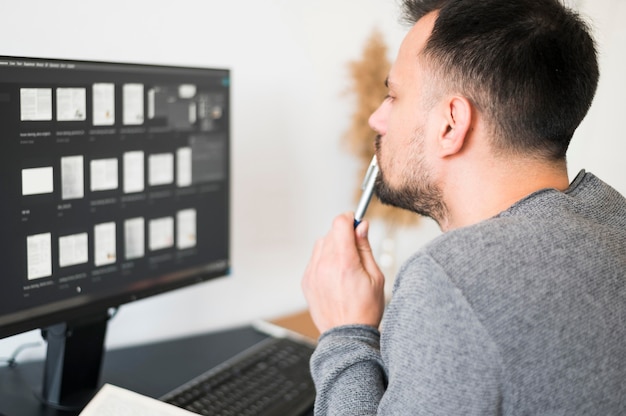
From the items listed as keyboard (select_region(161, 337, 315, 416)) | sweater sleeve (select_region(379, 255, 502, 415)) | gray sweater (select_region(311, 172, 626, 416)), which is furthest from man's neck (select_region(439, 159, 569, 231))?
keyboard (select_region(161, 337, 315, 416))

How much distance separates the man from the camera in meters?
0.73

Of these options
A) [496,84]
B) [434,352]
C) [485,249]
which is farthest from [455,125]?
[434,352]

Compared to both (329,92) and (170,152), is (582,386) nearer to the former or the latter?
(170,152)

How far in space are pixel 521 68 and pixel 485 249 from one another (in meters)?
0.30

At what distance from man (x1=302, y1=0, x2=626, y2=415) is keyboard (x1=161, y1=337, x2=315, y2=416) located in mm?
206

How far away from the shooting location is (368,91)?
1.71 m

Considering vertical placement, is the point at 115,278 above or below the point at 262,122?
below

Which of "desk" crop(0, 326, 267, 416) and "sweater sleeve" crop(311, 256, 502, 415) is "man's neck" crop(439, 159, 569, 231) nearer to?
"sweater sleeve" crop(311, 256, 502, 415)

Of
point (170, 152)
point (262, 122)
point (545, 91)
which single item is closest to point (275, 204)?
point (262, 122)

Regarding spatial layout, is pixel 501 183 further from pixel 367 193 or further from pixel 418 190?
pixel 367 193

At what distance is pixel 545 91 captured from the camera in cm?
93

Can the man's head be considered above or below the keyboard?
above

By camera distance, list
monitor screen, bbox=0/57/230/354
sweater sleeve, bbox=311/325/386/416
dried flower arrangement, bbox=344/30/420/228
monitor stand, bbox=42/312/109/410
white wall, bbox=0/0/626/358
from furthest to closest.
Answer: dried flower arrangement, bbox=344/30/420/228 → white wall, bbox=0/0/626/358 → monitor stand, bbox=42/312/109/410 → monitor screen, bbox=0/57/230/354 → sweater sleeve, bbox=311/325/386/416

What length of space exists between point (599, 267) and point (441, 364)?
0.23 metres
